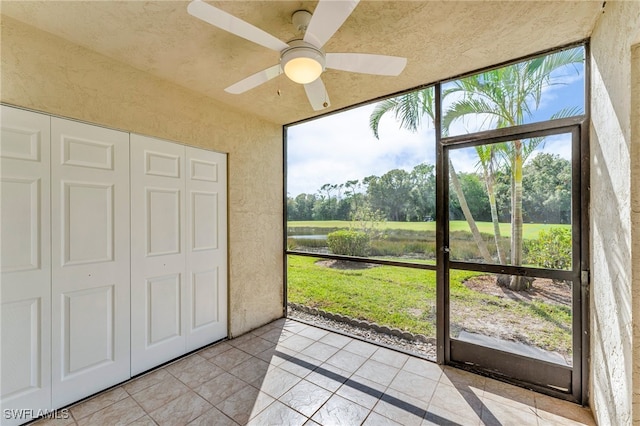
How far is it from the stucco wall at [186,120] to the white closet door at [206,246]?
0.32 feet

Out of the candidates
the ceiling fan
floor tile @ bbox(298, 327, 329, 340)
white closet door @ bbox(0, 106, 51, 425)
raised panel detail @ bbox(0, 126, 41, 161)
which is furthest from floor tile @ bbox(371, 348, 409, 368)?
raised panel detail @ bbox(0, 126, 41, 161)

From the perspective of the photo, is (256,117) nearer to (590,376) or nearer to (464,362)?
(464,362)

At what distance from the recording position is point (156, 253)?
236cm

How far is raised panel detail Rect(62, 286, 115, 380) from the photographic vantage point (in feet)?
6.16

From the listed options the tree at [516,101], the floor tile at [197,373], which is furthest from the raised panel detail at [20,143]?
the tree at [516,101]

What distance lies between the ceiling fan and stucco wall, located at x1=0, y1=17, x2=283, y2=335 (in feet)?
3.28

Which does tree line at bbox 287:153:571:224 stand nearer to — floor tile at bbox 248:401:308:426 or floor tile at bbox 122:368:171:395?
floor tile at bbox 248:401:308:426

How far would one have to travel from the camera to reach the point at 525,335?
2.11 m

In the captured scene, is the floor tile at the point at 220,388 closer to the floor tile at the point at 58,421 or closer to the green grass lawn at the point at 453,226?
the floor tile at the point at 58,421

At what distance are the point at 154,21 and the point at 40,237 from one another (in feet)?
5.28

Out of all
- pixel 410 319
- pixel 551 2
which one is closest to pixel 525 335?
pixel 410 319

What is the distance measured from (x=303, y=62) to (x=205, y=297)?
240cm

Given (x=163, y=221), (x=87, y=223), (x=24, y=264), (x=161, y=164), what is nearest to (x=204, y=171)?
(x=161, y=164)

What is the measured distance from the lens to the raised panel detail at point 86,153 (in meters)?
1.88
